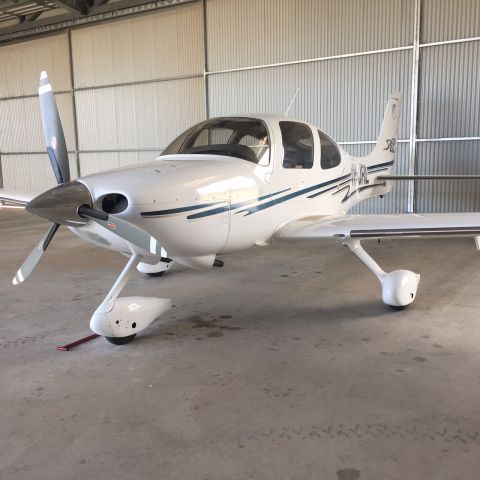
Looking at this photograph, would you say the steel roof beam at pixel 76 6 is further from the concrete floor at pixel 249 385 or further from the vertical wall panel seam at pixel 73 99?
the concrete floor at pixel 249 385

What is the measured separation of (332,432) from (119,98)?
12654 mm

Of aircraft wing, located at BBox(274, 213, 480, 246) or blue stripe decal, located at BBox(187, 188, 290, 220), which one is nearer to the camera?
blue stripe decal, located at BBox(187, 188, 290, 220)

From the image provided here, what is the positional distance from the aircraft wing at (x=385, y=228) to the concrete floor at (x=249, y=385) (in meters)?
0.71

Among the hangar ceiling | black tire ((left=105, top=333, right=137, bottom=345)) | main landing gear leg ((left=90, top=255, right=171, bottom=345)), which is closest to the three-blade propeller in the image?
main landing gear leg ((left=90, top=255, right=171, bottom=345))

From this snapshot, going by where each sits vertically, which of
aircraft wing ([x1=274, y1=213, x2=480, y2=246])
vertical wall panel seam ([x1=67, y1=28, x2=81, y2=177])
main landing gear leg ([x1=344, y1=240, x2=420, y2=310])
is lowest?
main landing gear leg ([x1=344, y1=240, x2=420, y2=310])

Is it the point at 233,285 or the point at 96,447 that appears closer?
the point at 96,447

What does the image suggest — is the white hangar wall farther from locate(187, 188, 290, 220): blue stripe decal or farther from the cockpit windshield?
locate(187, 188, 290, 220): blue stripe decal

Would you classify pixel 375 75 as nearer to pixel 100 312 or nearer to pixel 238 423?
pixel 100 312

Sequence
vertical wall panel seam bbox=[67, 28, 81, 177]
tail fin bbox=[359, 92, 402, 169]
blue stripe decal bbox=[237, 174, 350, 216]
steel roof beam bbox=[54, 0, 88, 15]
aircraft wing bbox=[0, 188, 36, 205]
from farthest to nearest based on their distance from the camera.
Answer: vertical wall panel seam bbox=[67, 28, 81, 177] → steel roof beam bbox=[54, 0, 88, 15] → tail fin bbox=[359, 92, 402, 169] → aircraft wing bbox=[0, 188, 36, 205] → blue stripe decal bbox=[237, 174, 350, 216]

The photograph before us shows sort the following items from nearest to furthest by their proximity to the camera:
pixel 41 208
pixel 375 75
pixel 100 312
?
pixel 41 208
pixel 100 312
pixel 375 75

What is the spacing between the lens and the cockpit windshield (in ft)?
14.2

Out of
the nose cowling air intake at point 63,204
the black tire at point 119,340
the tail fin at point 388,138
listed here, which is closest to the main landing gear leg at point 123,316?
the black tire at point 119,340

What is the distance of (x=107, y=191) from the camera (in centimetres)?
335

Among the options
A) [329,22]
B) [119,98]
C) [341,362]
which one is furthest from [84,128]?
[341,362]
